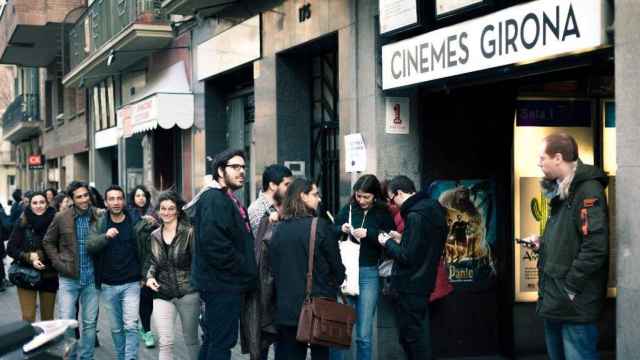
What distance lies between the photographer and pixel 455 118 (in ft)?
30.1

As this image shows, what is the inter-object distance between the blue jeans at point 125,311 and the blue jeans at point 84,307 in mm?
221

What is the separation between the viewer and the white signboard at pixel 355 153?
9.51 metres

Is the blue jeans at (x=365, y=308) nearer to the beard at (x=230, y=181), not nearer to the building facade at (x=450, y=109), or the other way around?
the building facade at (x=450, y=109)

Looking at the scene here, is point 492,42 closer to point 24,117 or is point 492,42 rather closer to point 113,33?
point 113,33

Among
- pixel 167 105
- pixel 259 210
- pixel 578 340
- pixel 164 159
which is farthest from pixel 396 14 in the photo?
pixel 164 159

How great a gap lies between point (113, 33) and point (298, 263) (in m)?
15.5

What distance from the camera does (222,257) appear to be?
6715 mm

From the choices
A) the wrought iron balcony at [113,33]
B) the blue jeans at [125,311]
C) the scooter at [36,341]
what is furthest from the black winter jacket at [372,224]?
the wrought iron balcony at [113,33]

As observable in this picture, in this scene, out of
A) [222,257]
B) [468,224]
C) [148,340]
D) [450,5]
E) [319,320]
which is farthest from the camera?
[148,340]

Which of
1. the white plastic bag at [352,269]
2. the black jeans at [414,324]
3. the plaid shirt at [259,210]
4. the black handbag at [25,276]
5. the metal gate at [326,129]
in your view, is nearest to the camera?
the black jeans at [414,324]

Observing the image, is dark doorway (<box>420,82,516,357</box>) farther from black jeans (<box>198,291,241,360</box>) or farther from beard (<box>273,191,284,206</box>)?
black jeans (<box>198,291,241,360</box>)

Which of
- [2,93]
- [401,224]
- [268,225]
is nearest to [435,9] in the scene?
[401,224]

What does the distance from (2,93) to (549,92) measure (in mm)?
53588

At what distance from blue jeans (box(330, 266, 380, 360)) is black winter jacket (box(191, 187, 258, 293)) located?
1.47 m
